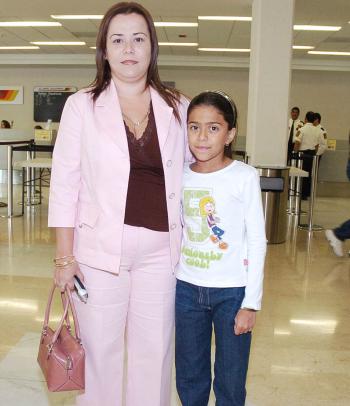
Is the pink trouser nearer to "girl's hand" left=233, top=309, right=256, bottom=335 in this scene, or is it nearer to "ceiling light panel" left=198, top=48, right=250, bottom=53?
"girl's hand" left=233, top=309, right=256, bottom=335

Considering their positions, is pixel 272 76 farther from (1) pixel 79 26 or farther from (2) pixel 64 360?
(1) pixel 79 26

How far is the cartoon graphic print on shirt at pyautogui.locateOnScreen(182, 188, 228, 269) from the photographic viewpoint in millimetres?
1493

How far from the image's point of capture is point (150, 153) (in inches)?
57.4

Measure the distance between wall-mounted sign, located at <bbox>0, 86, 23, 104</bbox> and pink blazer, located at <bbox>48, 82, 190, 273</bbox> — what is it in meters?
14.3

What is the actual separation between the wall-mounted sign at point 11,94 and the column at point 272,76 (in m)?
10.6

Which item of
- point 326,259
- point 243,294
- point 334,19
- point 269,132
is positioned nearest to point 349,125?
point 334,19

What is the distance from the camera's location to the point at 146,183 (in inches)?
57.4

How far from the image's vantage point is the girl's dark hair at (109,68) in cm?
144

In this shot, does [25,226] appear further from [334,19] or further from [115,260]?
[334,19]

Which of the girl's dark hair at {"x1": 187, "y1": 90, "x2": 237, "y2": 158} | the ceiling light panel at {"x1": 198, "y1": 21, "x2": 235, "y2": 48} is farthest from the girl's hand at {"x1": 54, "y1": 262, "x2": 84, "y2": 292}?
the ceiling light panel at {"x1": 198, "y1": 21, "x2": 235, "y2": 48}

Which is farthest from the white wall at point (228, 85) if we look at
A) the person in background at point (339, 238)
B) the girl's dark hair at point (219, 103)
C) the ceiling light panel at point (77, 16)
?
the girl's dark hair at point (219, 103)

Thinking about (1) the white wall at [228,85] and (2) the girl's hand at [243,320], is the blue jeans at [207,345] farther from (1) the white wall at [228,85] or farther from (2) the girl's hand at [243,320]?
(1) the white wall at [228,85]

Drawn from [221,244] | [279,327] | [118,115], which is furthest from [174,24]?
[221,244]

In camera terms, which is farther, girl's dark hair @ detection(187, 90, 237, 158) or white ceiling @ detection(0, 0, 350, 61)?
white ceiling @ detection(0, 0, 350, 61)
